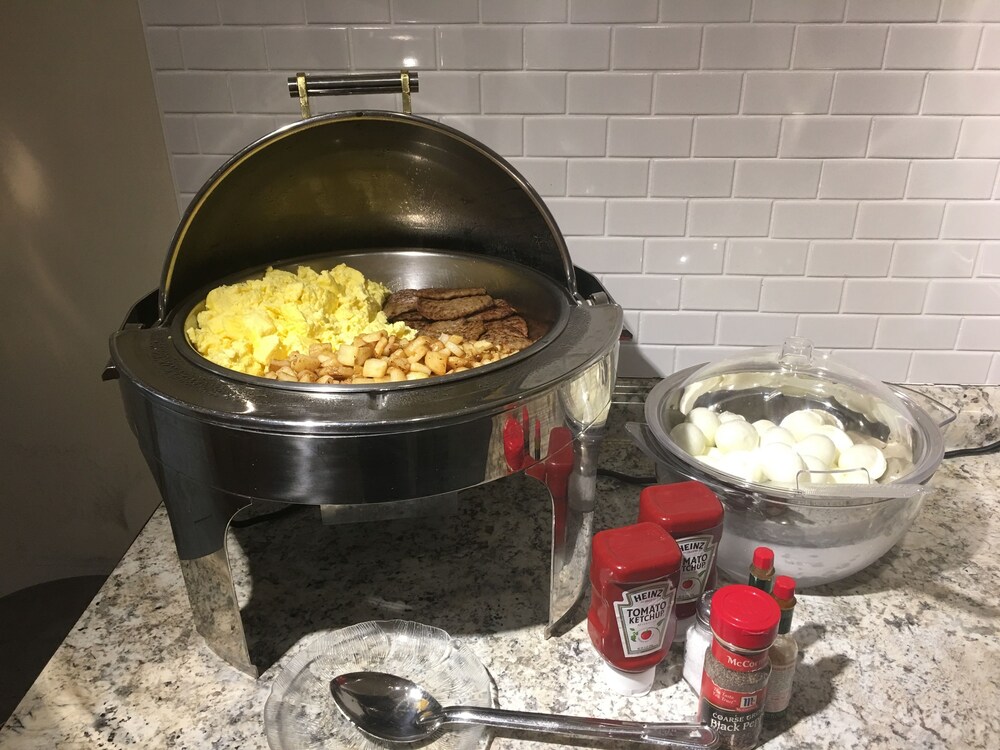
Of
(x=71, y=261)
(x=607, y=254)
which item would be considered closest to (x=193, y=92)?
(x=71, y=261)

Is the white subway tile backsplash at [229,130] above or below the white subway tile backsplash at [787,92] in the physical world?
below

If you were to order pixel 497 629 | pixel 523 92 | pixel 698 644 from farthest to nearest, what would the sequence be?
1. pixel 523 92
2. pixel 497 629
3. pixel 698 644

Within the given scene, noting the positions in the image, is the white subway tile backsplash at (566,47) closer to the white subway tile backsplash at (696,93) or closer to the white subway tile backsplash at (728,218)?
the white subway tile backsplash at (696,93)

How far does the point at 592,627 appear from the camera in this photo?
0.79 metres

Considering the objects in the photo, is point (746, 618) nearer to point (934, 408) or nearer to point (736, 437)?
point (736, 437)

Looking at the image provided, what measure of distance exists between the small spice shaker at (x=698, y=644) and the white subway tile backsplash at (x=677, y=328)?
0.54m

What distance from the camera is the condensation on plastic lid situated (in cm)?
79

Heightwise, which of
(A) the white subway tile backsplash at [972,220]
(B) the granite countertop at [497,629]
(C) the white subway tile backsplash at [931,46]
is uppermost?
(C) the white subway tile backsplash at [931,46]

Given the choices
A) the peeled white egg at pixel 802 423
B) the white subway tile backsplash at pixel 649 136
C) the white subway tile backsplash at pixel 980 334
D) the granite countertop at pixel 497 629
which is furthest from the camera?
the white subway tile backsplash at pixel 980 334

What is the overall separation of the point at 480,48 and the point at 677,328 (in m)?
0.53

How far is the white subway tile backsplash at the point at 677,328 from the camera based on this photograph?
1.22m

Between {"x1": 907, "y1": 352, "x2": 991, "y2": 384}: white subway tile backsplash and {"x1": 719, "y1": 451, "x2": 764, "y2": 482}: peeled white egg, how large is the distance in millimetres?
490

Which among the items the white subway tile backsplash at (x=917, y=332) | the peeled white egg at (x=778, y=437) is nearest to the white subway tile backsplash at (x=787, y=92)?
the white subway tile backsplash at (x=917, y=332)

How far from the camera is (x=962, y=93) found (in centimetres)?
107
